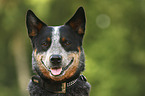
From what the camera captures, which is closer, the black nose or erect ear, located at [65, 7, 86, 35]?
the black nose

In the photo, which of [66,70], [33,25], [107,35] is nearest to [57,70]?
[66,70]

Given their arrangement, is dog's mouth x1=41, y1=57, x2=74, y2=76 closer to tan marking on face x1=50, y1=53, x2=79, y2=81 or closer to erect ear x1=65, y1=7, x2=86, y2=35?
tan marking on face x1=50, y1=53, x2=79, y2=81

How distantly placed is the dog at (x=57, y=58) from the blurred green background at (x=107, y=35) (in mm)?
15544

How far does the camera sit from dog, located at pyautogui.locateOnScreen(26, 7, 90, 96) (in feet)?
17.8

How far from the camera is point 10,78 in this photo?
Answer: 95.0 ft

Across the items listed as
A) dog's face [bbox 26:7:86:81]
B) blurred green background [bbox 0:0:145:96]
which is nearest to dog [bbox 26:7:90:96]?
dog's face [bbox 26:7:86:81]

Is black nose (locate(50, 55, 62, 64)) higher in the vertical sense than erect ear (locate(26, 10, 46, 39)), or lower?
lower

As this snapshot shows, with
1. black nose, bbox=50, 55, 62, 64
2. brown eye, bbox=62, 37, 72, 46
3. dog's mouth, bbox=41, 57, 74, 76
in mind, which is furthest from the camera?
brown eye, bbox=62, 37, 72, 46

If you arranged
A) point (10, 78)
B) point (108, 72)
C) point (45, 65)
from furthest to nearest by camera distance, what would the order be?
point (10, 78) → point (108, 72) → point (45, 65)

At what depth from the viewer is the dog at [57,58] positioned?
5426 mm

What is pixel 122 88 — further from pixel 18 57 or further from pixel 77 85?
pixel 77 85

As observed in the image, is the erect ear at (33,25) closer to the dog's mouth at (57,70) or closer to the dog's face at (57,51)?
the dog's face at (57,51)

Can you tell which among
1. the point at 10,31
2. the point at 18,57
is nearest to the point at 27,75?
the point at 18,57

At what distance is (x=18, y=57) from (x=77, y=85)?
21547mm
